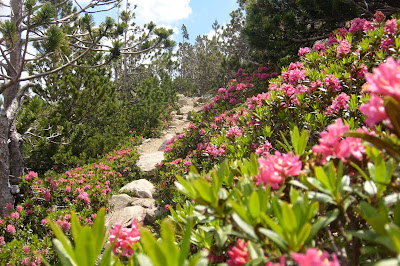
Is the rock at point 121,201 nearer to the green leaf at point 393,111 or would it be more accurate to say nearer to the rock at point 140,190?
the rock at point 140,190

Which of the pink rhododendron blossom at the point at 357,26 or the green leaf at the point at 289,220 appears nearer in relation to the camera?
the green leaf at the point at 289,220

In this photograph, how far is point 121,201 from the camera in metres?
6.50

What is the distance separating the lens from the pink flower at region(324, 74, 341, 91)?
274 centimetres

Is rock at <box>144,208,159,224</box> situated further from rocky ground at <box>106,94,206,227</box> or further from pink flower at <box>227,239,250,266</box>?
pink flower at <box>227,239,250,266</box>

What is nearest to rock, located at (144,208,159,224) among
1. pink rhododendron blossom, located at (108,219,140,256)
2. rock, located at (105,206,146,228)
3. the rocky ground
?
the rocky ground

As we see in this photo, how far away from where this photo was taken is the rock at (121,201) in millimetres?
6417

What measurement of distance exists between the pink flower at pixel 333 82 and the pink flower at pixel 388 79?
2170 millimetres

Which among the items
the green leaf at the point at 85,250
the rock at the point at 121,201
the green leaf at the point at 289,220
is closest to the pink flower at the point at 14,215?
the rock at the point at 121,201

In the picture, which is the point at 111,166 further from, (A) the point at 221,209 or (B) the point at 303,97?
(A) the point at 221,209

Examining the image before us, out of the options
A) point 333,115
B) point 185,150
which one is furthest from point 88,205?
point 333,115

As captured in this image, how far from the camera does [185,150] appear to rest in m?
7.42

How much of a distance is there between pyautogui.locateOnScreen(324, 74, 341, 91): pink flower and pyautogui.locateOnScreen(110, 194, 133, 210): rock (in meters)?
5.54

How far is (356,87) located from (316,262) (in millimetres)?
2909

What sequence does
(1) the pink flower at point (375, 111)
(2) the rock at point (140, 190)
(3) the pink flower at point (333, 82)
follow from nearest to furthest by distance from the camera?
(1) the pink flower at point (375, 111), (3) the pink flower at point (333, 82), (2) the rock at point (140, 190)
